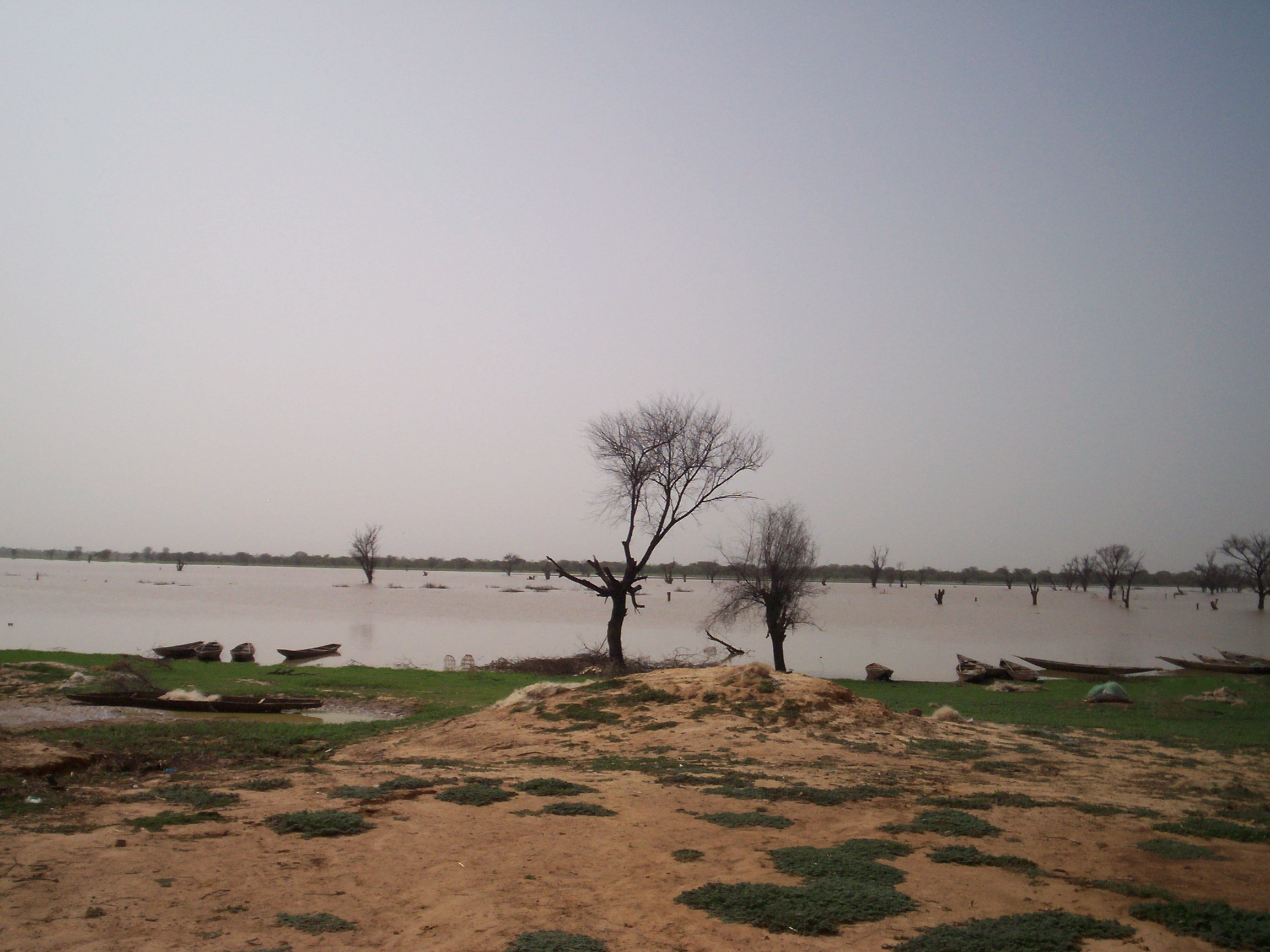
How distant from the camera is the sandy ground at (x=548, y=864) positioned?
5.09 meters

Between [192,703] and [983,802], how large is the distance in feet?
51.9

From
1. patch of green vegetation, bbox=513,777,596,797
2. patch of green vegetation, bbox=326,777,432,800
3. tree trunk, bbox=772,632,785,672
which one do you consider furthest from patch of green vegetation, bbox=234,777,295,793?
tree trunk, bbox=772,632,785,672

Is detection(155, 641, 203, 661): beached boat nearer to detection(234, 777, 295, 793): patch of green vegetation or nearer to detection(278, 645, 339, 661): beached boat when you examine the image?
detection(278, 645, 339, 661): beached boat

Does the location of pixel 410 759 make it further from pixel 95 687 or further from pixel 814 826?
pixel 95 687

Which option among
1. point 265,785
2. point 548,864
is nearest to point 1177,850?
point 548,864

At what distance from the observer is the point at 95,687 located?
18.1 m

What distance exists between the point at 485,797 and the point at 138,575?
12007 centimetres

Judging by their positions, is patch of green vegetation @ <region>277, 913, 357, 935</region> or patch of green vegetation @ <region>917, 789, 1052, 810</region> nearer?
patch of green vegetation @ <region>277, 913, 357, 935</region>

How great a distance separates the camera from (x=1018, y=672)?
27547mm

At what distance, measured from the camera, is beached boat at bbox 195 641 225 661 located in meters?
27.0

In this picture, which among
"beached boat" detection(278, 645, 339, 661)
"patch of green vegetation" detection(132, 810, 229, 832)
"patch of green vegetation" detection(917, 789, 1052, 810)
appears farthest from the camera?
"beached boat" detection(278, 645, 339, 661)

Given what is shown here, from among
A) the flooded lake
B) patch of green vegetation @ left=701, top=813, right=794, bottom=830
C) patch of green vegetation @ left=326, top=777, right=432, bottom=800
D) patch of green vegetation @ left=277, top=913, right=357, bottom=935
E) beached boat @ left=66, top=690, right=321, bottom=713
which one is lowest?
the flooded lake

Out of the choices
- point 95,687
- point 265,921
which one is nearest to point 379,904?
point 265,921

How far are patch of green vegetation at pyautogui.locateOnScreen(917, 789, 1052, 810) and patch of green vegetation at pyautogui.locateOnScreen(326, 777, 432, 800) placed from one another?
19.4 feet
